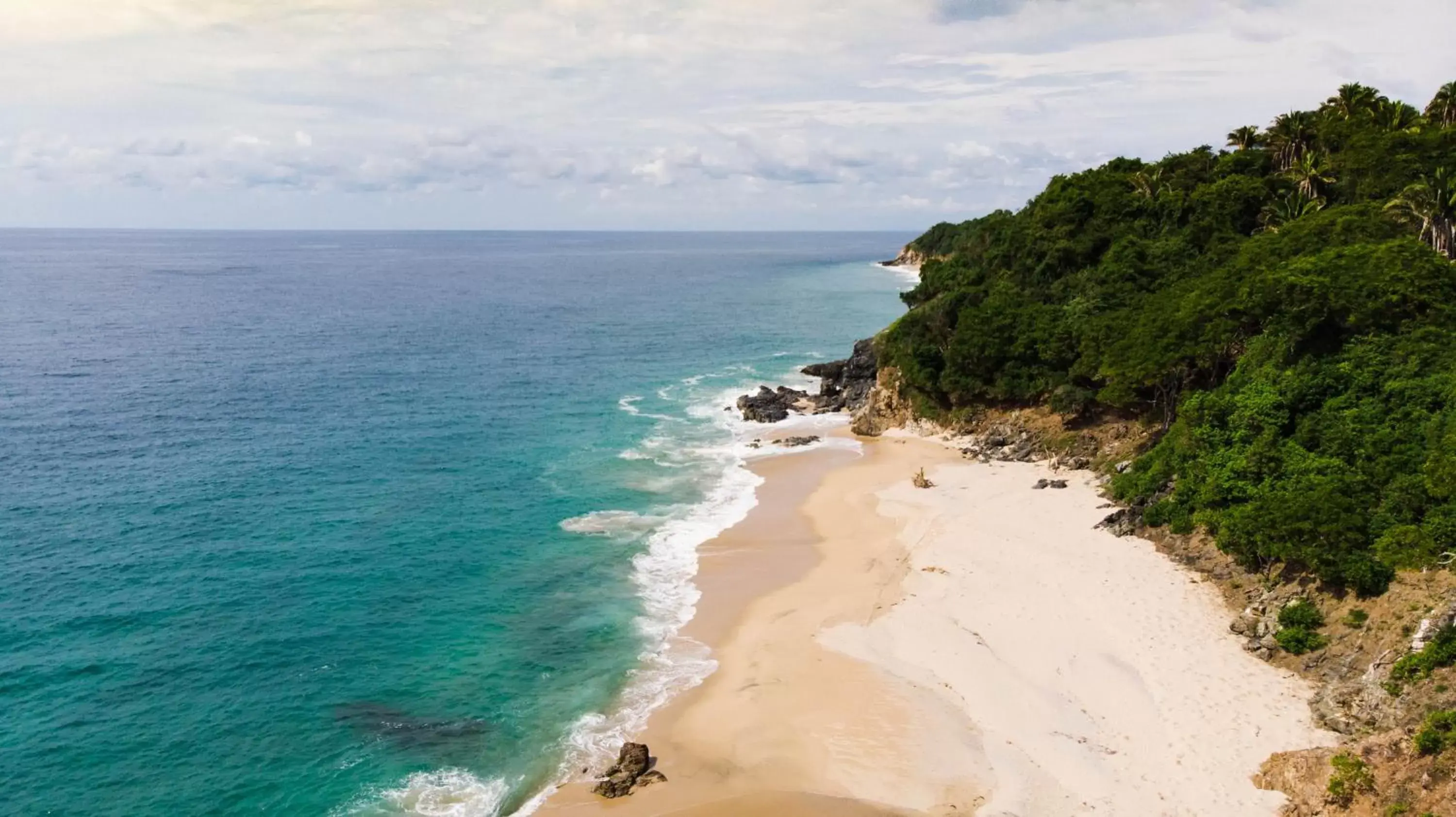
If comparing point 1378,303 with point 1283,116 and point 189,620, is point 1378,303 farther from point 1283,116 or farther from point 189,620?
point 189,620

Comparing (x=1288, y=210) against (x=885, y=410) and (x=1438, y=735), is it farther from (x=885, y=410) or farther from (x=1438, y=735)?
(x=1438, y=735)

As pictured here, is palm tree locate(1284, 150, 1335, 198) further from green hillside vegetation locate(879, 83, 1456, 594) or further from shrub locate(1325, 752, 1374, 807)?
shrub locate(1325, 752, 1374, 807)

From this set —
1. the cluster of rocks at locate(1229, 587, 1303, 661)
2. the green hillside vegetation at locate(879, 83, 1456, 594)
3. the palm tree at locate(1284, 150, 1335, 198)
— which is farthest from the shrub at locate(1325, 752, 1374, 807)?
the palm tree at locate(1284, 150, 1335, 198)

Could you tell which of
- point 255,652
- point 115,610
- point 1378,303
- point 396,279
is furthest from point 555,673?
point 396,279

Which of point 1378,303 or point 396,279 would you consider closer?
point 1378,303

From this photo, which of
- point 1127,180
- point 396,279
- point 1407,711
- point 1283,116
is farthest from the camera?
point 396,279

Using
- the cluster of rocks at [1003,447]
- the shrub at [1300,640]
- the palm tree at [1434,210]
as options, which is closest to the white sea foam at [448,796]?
the shrub at [1300,640]

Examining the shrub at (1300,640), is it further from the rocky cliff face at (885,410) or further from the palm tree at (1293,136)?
the palm tree at (1293,136)
